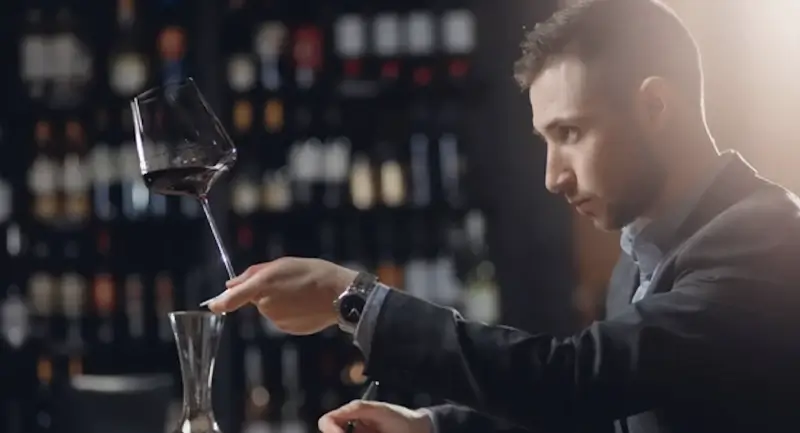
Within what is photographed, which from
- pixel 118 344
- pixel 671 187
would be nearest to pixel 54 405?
pixel 118 344

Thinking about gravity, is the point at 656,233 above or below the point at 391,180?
above

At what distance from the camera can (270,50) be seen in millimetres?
3625

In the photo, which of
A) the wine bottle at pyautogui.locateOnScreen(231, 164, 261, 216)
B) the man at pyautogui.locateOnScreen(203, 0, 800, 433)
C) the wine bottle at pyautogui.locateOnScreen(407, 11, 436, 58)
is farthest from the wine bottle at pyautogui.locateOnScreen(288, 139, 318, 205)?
the man at pyautogui.locateOnScreen(203, 0, 800, 433)

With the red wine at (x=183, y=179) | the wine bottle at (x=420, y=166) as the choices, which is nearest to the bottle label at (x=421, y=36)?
the wine bottle at (x=420, y=166)

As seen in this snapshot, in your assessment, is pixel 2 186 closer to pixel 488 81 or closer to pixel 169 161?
pixel 488 81

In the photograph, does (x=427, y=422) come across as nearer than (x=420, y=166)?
Yes

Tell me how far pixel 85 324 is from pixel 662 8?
281 centimetres

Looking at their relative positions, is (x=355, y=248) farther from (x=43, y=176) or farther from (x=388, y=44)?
(x=43, y=176)

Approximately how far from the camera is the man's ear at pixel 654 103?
1224mm

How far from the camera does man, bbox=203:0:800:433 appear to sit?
3.38ft

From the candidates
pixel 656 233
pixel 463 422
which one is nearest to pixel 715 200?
pixel 656 233

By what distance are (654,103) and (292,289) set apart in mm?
506

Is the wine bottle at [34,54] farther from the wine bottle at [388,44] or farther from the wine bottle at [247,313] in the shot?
the wine bottle at [388,44]

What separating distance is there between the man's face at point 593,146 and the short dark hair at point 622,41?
0.02m
